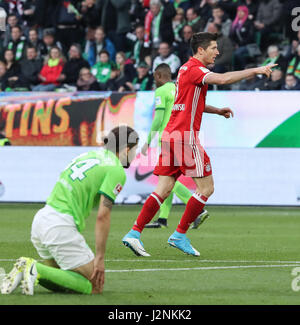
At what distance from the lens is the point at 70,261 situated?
7547 millimetres

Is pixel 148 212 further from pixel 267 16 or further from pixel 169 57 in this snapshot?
pixel 267 16

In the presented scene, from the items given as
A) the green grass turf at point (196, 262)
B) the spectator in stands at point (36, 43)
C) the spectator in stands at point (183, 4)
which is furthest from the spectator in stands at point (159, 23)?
the green grass turf at point (196, 262)

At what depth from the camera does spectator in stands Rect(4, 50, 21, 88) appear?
2400 centimetres

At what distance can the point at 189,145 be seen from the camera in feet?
35.2

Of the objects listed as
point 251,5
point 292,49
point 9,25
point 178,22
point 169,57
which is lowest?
point 9,25

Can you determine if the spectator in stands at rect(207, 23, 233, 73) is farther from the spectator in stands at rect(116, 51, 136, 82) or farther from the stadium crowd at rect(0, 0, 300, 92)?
the spectator in stands at rect(116, 51, 136, 82)

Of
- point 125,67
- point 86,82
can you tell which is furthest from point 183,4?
point 86,82

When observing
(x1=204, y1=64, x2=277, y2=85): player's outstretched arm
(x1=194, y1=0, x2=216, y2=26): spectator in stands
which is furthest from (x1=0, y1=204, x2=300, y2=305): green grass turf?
(x1=194, y1=0, x2=216, y2=26): spectator in stands

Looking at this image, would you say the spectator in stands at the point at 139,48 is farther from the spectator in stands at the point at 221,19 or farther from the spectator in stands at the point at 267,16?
the spectator in stands at the point at 267,16

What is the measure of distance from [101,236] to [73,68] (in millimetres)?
16410

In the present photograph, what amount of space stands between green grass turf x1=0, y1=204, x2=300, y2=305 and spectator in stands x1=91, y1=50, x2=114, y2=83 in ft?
23.5

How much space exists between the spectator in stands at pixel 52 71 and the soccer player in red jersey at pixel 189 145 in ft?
41.9
